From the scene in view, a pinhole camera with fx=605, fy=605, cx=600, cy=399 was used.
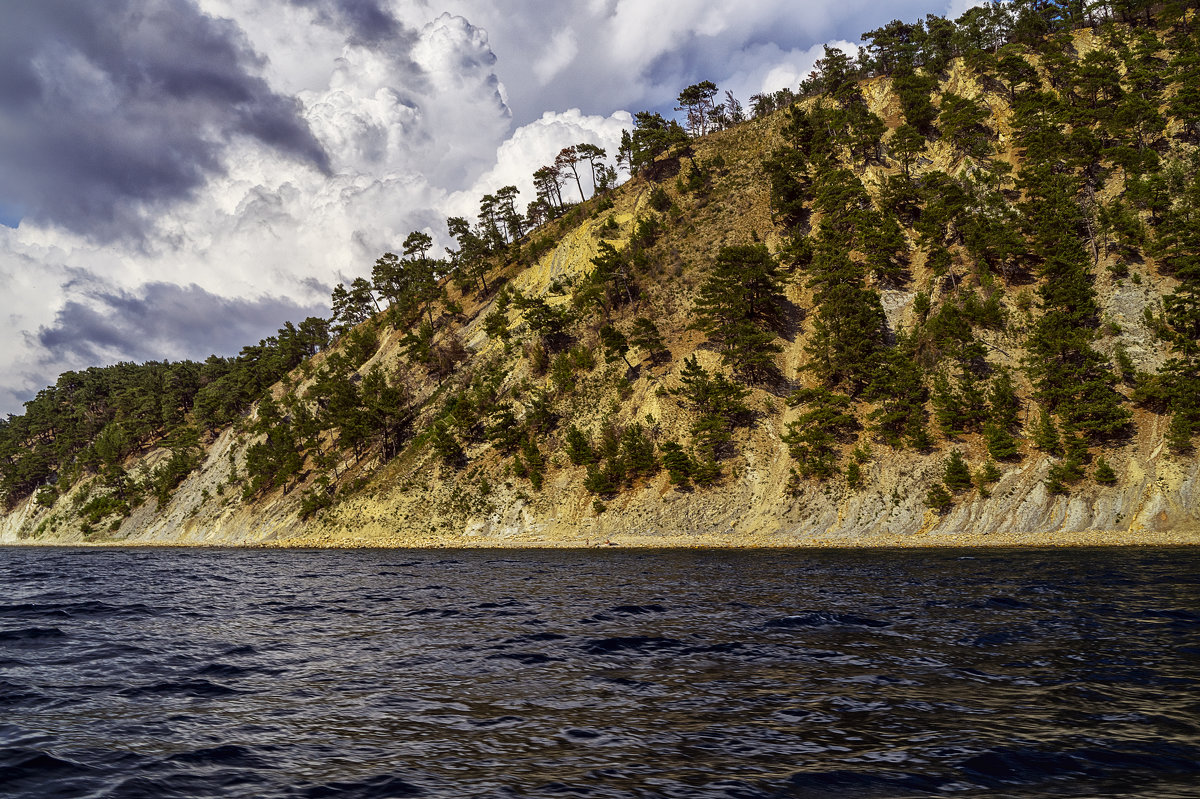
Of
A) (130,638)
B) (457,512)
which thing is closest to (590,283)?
(457,512)

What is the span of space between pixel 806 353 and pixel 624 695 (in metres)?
68.8

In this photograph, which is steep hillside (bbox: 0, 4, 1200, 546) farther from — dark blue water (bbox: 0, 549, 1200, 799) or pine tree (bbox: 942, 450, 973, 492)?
dark blue water (bbox: 0, 549, 1200, 799)

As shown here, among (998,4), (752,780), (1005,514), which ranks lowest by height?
(1005,514)

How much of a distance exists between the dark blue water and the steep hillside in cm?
3518

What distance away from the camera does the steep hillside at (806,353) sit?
55.0 metres

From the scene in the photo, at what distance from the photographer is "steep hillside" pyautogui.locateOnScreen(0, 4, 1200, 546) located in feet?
180

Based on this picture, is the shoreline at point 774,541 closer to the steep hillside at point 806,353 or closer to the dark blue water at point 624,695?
the steep hillside at point 806,353

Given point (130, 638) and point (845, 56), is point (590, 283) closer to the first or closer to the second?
point (845, 56)

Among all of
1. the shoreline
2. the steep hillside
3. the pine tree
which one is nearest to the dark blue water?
the shoreline

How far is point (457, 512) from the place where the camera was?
77.4 meters

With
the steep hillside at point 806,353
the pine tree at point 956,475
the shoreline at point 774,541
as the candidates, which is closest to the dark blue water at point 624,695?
the shoreline at point 774,541

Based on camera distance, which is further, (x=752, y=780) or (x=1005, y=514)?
(x=1005, y=514)

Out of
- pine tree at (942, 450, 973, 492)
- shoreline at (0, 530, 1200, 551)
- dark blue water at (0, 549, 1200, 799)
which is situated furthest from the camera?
pine tree at (942, 450, 973, 492)

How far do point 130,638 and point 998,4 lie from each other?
5458 inches
